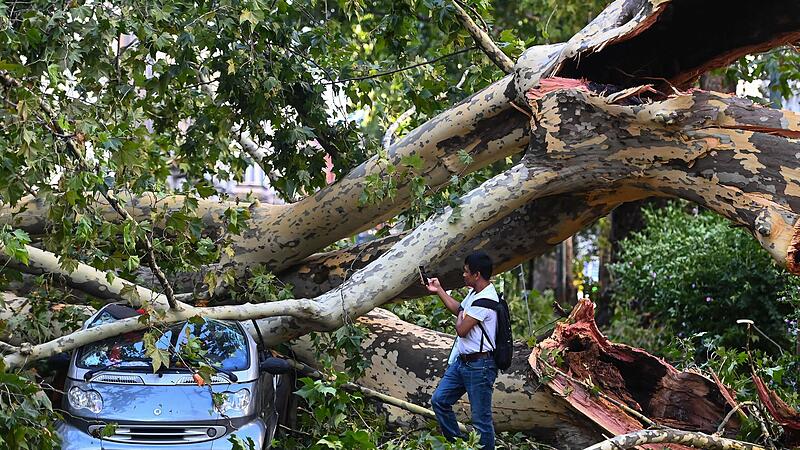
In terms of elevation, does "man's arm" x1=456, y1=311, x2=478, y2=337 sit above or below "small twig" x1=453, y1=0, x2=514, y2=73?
below

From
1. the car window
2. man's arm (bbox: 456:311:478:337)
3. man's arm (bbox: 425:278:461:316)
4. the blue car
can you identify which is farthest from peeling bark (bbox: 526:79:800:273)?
the blue car

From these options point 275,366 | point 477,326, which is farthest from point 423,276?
point 275,366

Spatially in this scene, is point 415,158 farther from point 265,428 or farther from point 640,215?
point 640,215

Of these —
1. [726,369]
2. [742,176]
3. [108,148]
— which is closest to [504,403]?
[726,369]

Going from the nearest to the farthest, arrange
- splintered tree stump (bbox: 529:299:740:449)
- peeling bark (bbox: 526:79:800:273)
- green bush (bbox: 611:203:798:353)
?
peeling bark (bbox: 526:79:800:273)
splintered tree stump (bbox: 529:299:740:449)
green bush (bbox: 611:203:798:353)

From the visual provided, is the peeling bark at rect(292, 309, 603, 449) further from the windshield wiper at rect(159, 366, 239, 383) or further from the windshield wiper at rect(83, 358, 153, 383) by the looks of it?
the windshield wiper at rect(83, 358, 153, 383)

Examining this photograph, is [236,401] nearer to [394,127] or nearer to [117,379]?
[117,379]

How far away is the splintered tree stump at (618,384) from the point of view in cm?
766

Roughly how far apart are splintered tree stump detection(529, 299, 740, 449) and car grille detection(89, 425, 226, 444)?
8.27 ft

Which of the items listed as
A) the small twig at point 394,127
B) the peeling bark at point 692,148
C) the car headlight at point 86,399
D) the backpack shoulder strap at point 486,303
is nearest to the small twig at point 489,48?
the small twig at point 394,127

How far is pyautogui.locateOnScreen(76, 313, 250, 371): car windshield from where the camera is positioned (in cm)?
725

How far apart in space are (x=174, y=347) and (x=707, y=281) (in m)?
7.14

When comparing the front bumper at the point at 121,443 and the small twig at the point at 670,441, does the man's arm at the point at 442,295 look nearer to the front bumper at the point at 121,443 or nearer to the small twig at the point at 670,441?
the small twig at the point at 670,441

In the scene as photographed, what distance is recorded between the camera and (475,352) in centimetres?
687
